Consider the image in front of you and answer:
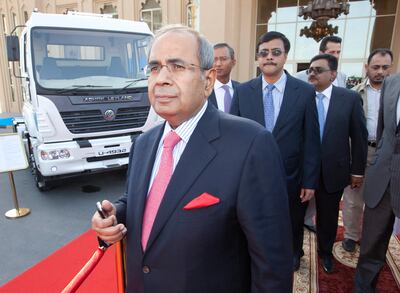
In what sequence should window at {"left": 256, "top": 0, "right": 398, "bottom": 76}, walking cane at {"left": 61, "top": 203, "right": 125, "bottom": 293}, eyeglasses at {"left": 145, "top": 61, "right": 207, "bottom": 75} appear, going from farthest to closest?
window at {"left": 256, "top": 0, "right": 398, "bottom": 76}
walking cane at {"left": 61, "top": 203, "right": 125, "bottom": 293}
eyeglasses at {"left": 145, "top": 61, "right": 207, "bottom": 75}

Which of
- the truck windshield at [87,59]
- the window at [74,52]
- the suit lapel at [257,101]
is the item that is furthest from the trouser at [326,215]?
the window at [74,52]

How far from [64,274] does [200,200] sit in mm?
2331

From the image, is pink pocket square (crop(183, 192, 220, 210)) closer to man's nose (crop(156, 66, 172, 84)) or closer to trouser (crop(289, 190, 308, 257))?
man's nose (crop(156, 66, 172, 84))

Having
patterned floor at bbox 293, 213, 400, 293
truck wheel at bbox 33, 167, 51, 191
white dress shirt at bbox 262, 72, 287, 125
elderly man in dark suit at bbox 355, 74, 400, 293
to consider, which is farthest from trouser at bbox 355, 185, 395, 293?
truck wheel at bbox 33, 167, 51, 191

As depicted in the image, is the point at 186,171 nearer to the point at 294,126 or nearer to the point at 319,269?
the point at 294,126

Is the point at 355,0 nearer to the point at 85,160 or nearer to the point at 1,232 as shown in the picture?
the point at 85,160

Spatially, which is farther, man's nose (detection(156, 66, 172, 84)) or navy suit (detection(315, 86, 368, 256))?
navy suit (detection(315, 86, 368, 256))

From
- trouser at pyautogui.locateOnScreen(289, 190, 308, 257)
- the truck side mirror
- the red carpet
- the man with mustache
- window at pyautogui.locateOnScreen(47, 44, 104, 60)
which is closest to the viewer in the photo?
trouser at pyautogui.locateOnScreen(289, 190, 308, 257)

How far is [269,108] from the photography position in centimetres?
236

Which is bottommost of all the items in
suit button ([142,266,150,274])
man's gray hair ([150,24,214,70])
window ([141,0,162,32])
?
suit button ([142,266,150,274])

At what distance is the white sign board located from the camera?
3791 millimetres

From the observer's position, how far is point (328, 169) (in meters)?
→ 2.63

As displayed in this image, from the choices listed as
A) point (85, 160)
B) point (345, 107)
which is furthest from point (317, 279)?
point (85, 160)

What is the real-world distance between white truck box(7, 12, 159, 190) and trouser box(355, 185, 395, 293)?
3626 millimetres
